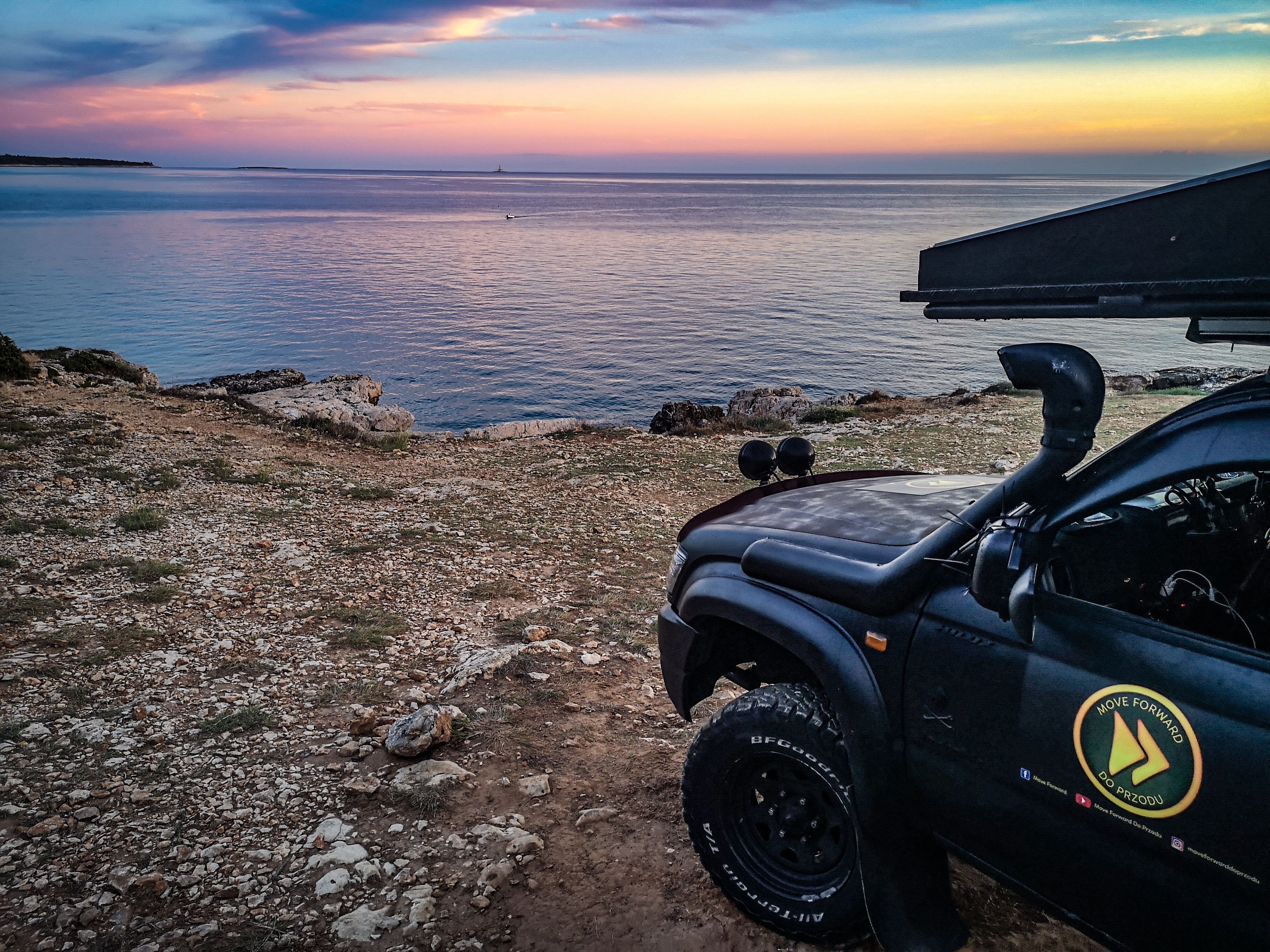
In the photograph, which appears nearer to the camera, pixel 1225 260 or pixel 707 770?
pixel 1225 260

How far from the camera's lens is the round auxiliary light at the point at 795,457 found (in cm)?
424

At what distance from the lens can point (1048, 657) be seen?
7.69ft

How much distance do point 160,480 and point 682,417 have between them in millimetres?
11975

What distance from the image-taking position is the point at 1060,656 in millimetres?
2318

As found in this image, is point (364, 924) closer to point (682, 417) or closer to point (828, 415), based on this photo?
point (828, 415)

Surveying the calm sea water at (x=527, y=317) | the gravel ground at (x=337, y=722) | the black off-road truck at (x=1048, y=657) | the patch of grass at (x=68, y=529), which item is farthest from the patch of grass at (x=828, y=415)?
the black off-road truck at (x=1048, y=657)

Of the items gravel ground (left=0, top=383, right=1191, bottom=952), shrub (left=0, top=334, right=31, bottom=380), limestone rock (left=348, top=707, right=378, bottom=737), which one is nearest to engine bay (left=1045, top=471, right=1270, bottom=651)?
gravel ground (left=0, top=383, right=1191, bottom=952)

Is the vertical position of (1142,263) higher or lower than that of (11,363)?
higher

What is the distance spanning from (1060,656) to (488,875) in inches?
108

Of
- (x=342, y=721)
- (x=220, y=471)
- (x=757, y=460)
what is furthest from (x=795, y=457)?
(x=220, y=471)

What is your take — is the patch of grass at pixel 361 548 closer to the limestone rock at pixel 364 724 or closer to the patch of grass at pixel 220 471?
the patch of grass at pixel 220 471

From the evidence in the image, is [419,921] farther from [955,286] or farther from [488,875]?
[955,286]

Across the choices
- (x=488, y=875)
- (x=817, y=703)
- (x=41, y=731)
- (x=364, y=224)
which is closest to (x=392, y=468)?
(x=41, y=731)

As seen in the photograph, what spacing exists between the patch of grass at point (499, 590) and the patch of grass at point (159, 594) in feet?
8.31
